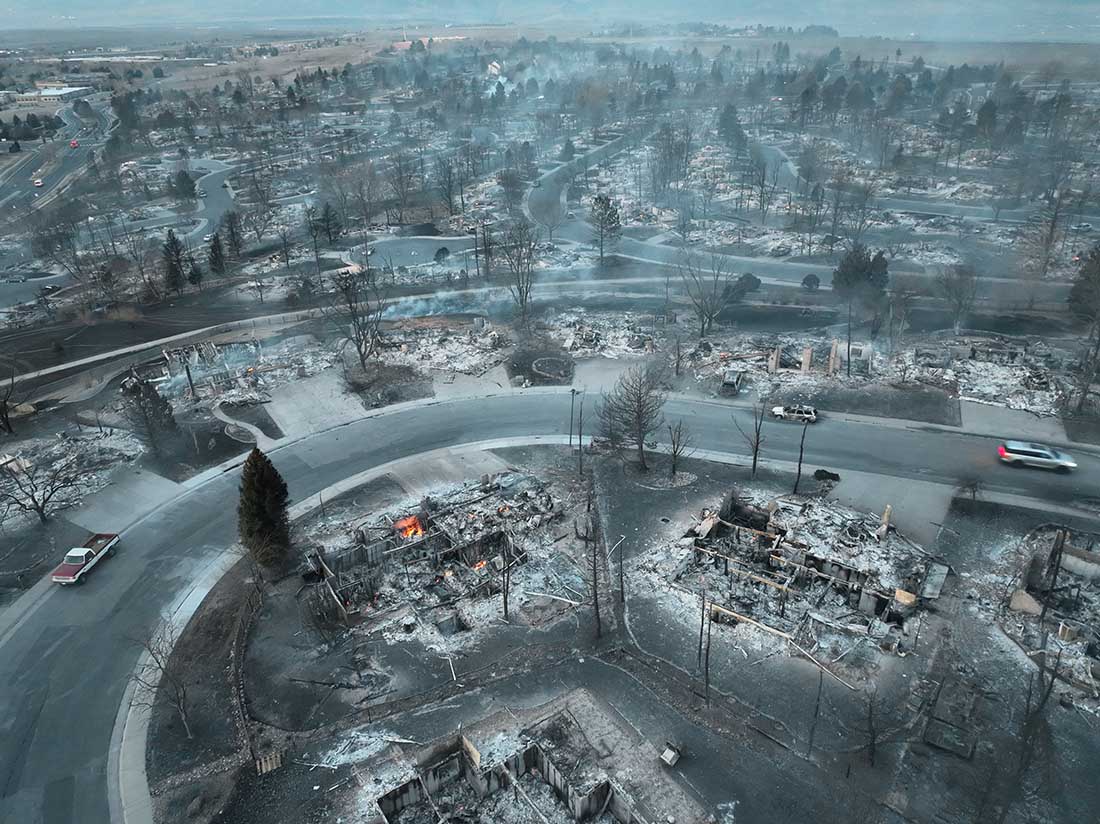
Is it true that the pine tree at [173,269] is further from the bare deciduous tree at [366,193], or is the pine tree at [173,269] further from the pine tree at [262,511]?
the pine tree at [262,511]

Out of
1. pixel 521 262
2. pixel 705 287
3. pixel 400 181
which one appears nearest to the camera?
pixel 521 262

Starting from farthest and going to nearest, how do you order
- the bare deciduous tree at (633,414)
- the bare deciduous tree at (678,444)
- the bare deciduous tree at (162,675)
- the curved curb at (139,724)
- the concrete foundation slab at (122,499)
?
1. the bare deciduous tree at (678,444)
2. the bare deciduous tree at (633,414)
3. the concrete foundation slab at (122,499)
4. the bare deciduous tree at (162,675)
5. the curved curb at (139,724)

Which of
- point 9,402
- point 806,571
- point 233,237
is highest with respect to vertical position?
point 233,237

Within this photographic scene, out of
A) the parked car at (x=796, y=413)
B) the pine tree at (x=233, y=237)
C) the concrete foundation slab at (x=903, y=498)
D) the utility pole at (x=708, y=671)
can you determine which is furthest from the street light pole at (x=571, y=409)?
the pine tree at (x=233, y=237)

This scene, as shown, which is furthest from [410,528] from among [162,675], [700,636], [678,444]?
[678,444]

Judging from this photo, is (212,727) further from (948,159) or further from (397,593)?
(948,159)

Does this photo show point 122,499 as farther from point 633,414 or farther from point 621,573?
point 633,414
